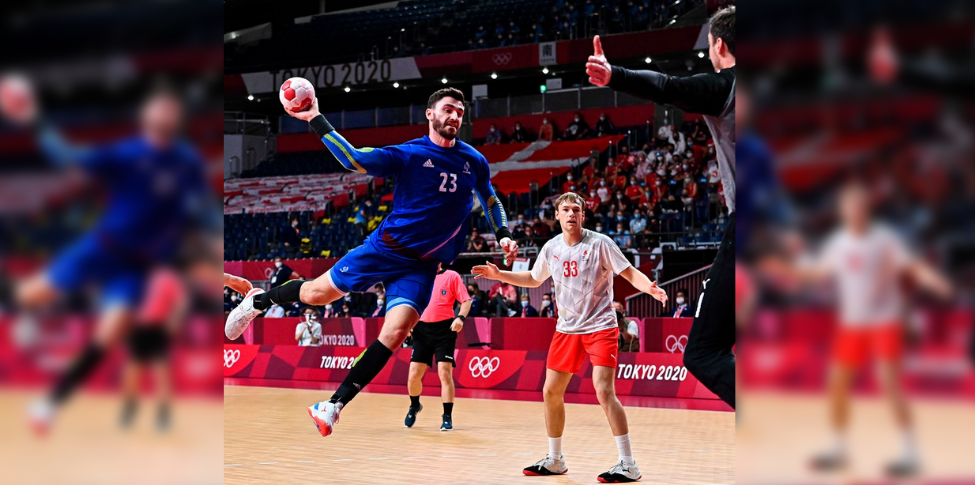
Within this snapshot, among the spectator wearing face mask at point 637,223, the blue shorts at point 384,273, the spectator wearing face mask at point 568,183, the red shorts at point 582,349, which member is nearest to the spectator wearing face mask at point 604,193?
the spectator wearing face mask at point 568,183

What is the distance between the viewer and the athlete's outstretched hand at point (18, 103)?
199 centimetres

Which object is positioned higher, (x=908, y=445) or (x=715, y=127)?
(x=715, y=127)

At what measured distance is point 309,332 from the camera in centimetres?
1984

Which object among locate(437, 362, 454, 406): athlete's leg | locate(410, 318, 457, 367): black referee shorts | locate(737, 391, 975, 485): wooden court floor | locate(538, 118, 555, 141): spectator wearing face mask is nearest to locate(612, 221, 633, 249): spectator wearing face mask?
locate(538, 118, 555, 141): spectator wearing face mask

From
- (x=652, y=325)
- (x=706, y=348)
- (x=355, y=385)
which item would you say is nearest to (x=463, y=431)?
(x=355, y=385)

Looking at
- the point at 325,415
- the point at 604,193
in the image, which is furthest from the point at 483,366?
the point at 325,415

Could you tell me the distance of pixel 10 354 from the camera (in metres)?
1.87

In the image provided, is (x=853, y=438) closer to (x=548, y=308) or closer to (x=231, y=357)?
(x=548, y=308)

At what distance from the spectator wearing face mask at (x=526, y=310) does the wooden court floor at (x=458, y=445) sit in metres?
4.19

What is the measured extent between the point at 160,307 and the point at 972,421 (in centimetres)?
170

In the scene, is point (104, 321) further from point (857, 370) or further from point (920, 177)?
point (920, 177)

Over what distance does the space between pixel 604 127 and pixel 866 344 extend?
27131mm

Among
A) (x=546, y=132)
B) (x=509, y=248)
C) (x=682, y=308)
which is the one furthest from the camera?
(x=546, y=132)

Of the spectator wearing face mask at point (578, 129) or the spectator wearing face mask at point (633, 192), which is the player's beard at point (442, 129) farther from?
A: the spectator wearing face mask at point (578, 129)
